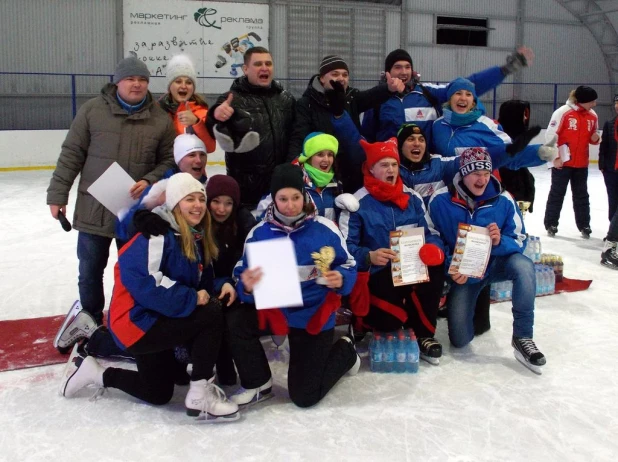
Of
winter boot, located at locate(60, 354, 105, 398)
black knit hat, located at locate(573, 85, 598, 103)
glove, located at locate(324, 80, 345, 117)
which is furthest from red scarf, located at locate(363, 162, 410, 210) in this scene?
black knit hat, located at locate(573, 85, 598, 103)

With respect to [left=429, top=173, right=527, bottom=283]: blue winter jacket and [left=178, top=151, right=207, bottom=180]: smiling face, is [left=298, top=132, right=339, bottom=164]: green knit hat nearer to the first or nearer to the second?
[left=178, top=151, right=207, bottom=180]: smiling face

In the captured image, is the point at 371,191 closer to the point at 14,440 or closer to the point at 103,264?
the point at 103,264

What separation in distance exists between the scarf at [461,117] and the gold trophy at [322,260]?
1.29 meters

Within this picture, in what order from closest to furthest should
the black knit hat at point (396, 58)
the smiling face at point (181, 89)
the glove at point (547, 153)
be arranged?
the smiling face at point (181, 89), the glove at point (547, 153), the black knit hat at point (396, 58)

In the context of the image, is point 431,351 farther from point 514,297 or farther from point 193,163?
point 193,163

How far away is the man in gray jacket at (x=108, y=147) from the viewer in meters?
2.97

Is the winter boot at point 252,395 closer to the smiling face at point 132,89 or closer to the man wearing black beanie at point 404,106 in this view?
the smiling face at point 132,89

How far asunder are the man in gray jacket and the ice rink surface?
72cm

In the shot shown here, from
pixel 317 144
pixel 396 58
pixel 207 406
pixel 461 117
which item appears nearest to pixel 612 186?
pixel 461 117

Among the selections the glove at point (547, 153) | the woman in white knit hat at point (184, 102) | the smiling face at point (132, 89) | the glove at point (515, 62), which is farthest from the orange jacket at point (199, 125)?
the glove at point (515, 62)

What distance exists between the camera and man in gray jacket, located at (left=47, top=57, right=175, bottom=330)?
9.74 ft

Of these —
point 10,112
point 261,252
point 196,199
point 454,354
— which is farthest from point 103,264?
point 10,112

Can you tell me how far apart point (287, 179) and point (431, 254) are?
0.86 meters

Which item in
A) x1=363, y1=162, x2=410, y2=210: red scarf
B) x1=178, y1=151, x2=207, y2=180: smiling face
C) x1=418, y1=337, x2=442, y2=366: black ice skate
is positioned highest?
x1=178, y1=151, x2=207, y2=180: smiling face
